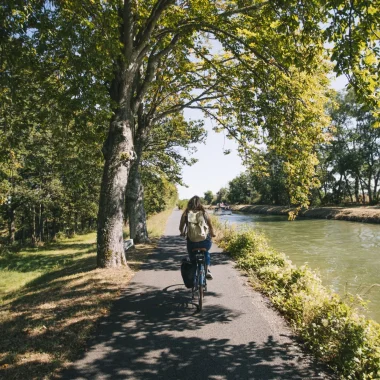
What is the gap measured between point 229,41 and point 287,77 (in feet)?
7.94

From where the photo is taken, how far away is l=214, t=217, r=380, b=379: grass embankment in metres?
3.60

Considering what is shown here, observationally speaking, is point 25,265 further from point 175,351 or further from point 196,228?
point 175,351

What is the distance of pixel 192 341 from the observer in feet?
14.4

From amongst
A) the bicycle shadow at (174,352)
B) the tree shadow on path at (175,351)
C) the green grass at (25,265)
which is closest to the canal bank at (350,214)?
the green grass at (25,265)

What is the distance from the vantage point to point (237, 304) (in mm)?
5926

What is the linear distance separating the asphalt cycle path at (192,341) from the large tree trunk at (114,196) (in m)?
1.88

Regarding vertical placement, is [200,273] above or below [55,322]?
above

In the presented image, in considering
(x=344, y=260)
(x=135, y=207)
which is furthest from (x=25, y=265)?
(x=344, y=260)

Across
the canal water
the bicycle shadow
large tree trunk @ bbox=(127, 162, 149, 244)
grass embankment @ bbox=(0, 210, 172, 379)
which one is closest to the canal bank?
the canal water

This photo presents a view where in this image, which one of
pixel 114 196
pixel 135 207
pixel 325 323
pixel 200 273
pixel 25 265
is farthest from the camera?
pixel 25 265

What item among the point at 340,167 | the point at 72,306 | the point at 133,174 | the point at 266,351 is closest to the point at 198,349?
the point at 266,351

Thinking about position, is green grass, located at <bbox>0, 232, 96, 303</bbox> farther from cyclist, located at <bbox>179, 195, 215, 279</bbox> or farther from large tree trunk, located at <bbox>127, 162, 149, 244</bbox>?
cyclist, located at <bbox>179, 195, 215, 279</bbox>

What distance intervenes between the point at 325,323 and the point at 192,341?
6.19ft

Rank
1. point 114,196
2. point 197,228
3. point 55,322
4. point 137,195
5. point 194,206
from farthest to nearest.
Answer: point 137,195, point 114,196, point 194,206, point 197,228, point 55,322
